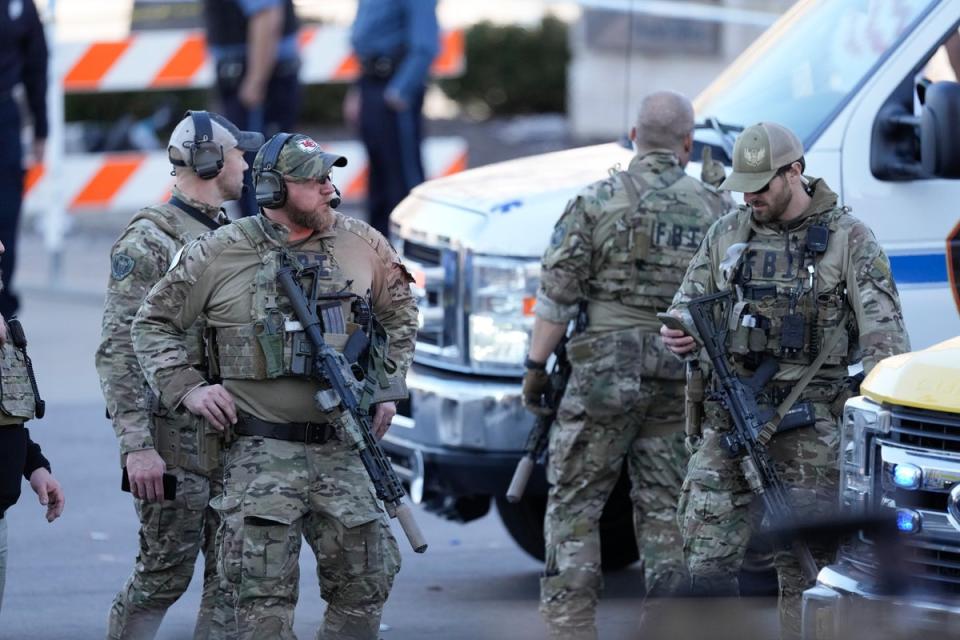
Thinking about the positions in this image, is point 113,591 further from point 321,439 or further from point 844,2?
point 844,2

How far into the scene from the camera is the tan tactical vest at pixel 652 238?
6203 millimetres

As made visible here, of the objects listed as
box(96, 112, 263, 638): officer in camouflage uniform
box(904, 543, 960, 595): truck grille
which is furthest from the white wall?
box(904, 543, 960, 595): truck grille

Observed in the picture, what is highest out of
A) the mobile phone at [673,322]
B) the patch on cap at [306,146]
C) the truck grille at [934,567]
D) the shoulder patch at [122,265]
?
the patch on cap at [306,146]

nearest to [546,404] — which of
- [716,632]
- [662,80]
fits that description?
[716,632]

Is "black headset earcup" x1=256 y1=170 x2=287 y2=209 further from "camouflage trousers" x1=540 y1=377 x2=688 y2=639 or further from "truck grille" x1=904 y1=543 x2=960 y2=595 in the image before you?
"truck grille" x1=904 y1=543 x2=960 y2=595

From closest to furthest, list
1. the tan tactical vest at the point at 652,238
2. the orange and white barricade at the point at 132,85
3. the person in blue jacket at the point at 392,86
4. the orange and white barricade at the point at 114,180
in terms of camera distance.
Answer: the tan tactical vest at the point at 652,238, the person in blue jacket at the point at 392,86, the orange and white barricade at the point at 132,85, the orange and white barricade at the point at 114,180

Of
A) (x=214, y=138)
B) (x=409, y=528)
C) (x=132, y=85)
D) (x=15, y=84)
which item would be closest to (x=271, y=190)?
(x=214, y=138)

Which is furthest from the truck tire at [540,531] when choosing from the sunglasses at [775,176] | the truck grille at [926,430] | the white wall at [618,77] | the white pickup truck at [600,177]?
the white wall at [618,77]

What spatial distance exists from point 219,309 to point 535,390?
1505mm

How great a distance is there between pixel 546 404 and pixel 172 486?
1.45 m

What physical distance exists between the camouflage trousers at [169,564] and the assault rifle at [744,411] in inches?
63.3

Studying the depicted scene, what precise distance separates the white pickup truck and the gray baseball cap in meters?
1.23

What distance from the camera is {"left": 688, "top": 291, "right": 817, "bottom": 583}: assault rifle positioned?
550 centimetres

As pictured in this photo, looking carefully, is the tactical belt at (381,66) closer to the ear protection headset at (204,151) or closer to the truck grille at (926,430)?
the ear protection headset at (204,151)
